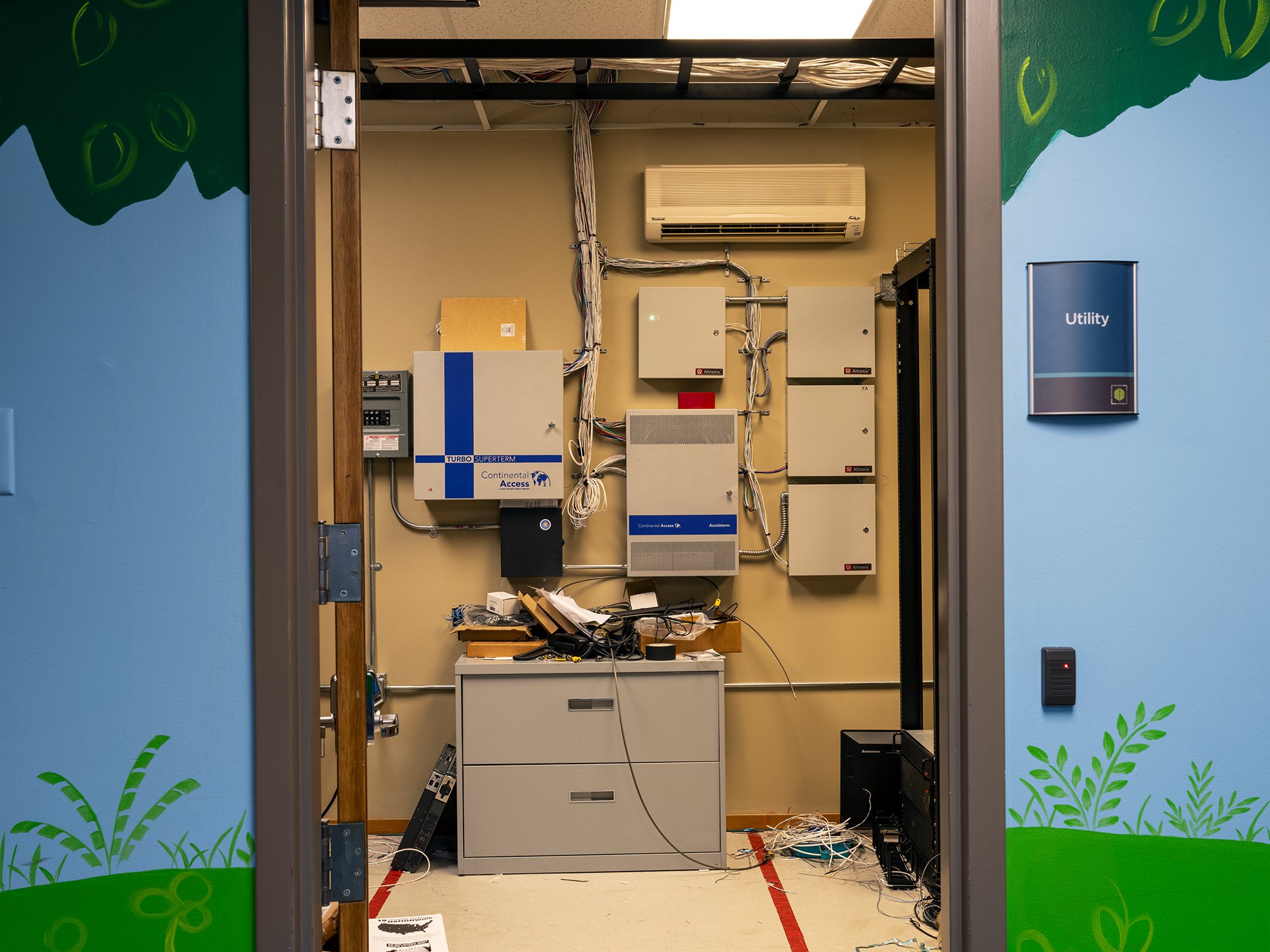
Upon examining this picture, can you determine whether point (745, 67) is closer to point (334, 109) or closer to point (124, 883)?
point (334, 109)

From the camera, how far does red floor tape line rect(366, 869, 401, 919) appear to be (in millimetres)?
3066

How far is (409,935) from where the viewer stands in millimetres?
2600

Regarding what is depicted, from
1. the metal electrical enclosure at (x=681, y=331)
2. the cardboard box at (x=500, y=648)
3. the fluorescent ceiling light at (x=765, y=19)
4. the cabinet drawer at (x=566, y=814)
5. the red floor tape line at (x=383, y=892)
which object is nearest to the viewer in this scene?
the fluorescent ceiling light at (x=765, y=19)

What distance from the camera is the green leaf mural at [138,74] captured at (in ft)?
4.11

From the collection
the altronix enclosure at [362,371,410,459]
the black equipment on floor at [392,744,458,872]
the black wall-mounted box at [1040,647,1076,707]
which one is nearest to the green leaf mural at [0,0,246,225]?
the black wall-mounted box at [1040,647,1076,707]

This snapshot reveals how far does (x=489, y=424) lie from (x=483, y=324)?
47 centimetres

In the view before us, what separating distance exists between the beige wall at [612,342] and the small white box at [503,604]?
0.78ft

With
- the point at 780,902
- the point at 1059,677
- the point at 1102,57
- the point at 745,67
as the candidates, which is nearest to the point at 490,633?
the point at 780,902

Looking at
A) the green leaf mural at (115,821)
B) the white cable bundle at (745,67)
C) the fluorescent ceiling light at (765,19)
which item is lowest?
the green leaf mural at (115,821)

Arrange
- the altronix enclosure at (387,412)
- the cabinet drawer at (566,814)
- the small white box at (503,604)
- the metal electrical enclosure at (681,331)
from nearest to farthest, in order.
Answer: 1. the cabinet drawer at (566,814)
2. the small white box at (503,604)
3. the altronix enclosure at (387,412)
4. the metal electrical enclosure at (681,331)

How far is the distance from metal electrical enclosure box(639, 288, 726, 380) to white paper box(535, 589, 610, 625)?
105 cm

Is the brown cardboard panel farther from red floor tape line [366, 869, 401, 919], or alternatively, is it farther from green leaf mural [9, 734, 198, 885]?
green leaf mural [9, 734, 198, 885]

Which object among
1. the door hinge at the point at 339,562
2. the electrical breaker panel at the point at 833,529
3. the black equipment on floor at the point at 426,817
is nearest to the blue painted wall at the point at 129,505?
the door hinge at the point at 339,562

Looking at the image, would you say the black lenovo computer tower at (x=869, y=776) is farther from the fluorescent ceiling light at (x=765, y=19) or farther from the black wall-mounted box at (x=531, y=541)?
the fluorescent ceiling light at (x=765, y=19)
